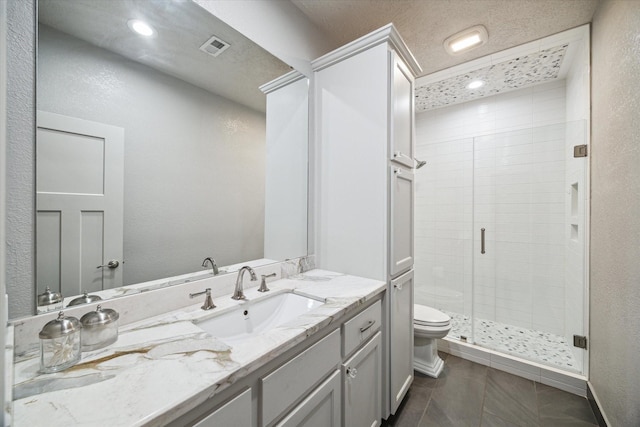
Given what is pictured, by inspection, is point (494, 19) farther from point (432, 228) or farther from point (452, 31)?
point (432, 228)

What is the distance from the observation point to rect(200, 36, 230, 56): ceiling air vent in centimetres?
121

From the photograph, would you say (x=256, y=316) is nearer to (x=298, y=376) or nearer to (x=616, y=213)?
(x=298, y=376)

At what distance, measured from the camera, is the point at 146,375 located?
2.01 ft

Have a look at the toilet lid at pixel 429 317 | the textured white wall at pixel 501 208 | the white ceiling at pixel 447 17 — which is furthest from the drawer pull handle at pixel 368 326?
the white ceiling at pixel 447 17

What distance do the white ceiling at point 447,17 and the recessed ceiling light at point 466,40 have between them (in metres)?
0.04

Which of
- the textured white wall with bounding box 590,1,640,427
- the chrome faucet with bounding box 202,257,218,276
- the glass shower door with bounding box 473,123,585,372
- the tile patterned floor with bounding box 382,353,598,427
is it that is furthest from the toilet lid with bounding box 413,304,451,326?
the chrome faucet with bounding box 202,257,218,276

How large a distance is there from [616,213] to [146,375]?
216 cm

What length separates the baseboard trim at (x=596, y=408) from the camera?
1.45 meters

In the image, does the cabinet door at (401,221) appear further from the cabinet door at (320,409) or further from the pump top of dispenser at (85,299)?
the pump top of dispenser at (85,299)

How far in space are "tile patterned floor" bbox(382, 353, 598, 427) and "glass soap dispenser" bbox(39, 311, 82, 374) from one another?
157cm

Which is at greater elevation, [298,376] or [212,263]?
[212,263]

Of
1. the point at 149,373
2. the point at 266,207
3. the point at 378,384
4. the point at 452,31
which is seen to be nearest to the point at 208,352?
the point at 149,373

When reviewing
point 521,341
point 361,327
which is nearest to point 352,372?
point 361,327

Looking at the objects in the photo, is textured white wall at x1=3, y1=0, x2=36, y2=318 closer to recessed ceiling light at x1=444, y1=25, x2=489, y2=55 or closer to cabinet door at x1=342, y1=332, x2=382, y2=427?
cabinet door at x1=342, y1=332, x2=382, y2=427
